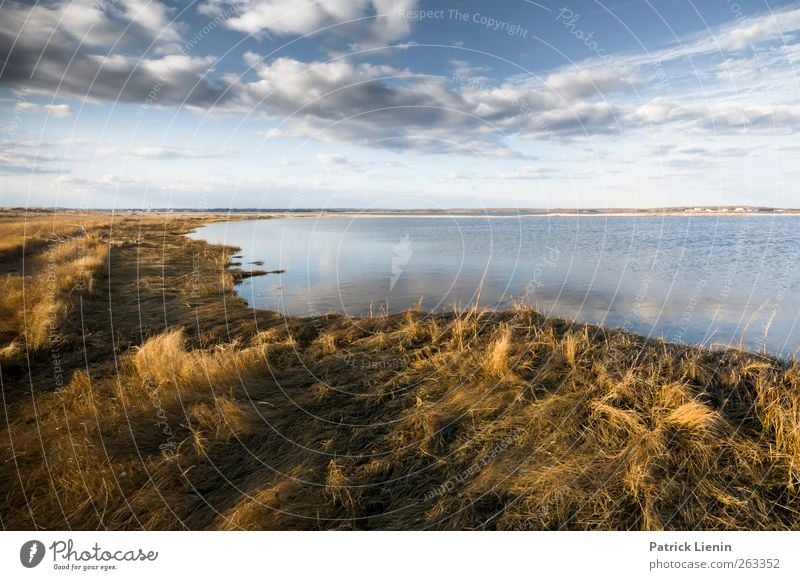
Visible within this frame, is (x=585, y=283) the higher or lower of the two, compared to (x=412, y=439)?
higher

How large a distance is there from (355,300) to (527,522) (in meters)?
9.83

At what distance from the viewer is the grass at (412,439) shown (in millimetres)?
4008

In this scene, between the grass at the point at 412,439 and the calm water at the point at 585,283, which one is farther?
the calm water at the point at 585,283

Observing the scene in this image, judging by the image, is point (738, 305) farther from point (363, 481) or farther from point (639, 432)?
point (363, 481)

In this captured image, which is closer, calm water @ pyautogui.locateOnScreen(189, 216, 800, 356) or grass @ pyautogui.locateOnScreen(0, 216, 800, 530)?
grass @ pyautogui.locateOnScreen(0, 216, 800, 530)

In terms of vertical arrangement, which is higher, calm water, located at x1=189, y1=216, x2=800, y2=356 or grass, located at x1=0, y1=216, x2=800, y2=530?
calm water, located at x1=189, y1=216, x2=800, y2=356

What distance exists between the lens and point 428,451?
4.72 metres

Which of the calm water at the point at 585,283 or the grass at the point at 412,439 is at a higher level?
the calm water at the point at 585,283

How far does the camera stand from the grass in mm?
4008

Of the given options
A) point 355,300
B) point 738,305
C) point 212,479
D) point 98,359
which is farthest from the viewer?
point 355,300

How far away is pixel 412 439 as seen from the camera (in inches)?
196
